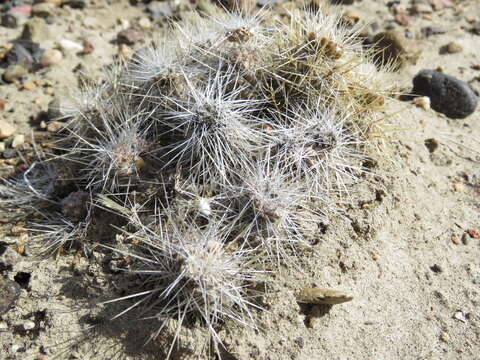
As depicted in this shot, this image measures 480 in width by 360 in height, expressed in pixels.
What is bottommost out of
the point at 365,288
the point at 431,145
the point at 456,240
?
the point at 365,288

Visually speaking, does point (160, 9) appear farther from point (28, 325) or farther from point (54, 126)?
point (28, 325)

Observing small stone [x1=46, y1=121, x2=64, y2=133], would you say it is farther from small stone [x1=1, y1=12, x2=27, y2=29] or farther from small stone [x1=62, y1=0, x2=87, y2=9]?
small stone [x1=62, y1=0, x2=87, y2=9]

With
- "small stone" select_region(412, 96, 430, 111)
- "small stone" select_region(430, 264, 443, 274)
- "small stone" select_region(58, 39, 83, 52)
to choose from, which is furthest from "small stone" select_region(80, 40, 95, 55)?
"small stone" select_region(430, 264, 443, 274)

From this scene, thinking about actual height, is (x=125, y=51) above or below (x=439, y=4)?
below

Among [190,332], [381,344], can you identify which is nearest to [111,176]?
[190,332]

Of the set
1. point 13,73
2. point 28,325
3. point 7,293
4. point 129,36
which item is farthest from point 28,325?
point 129,36

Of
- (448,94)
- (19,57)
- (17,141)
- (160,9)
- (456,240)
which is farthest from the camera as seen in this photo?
(160,9)
